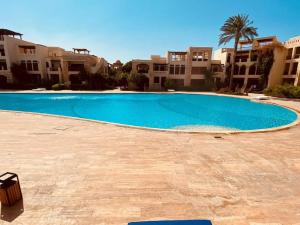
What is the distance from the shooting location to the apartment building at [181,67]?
1379 inches

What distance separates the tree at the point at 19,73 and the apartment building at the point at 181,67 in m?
21.2

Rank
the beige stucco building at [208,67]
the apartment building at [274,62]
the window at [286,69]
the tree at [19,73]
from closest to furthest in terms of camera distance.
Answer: the apartment building at [274,62], the window at [286,69], the beige stucco building at [208,67], the tree at [19,73]

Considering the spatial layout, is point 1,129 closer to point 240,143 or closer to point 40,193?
point 40,193

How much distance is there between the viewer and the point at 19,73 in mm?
32750

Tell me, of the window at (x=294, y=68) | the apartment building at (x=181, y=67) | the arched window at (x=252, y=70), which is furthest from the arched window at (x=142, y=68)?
the window at (x=294, y=68)

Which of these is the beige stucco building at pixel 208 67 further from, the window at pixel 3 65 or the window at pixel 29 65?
the window at pixel 3 65

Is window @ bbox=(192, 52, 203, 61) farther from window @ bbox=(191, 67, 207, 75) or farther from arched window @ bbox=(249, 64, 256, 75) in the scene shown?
arched window @ bbox=(249, 64, 256, 75)

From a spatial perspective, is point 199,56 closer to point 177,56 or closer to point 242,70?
point 177,56

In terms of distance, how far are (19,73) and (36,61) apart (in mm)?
3838

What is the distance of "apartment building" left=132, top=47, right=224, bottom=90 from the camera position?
35.0 m

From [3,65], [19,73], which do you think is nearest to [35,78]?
[19,73]

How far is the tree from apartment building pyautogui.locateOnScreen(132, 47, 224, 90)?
69.4 ft

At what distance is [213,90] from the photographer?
33812mm

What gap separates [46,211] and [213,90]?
113ft
